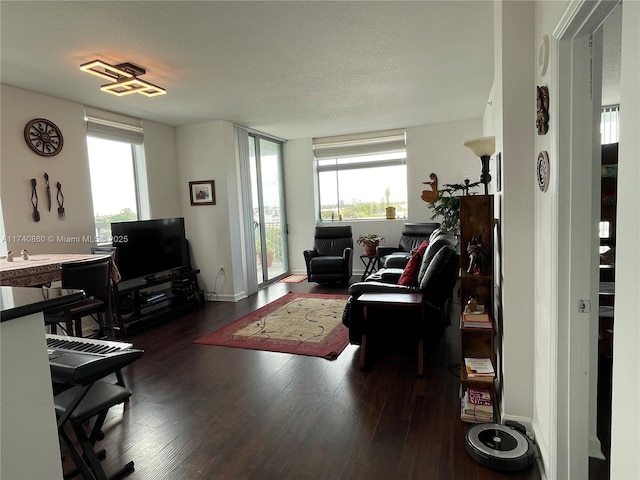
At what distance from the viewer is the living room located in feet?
5.74

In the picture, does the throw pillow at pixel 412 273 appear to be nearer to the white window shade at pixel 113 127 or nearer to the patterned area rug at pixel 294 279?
the patterned area rug at pixel 294 279

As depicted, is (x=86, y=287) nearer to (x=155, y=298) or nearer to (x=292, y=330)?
(x=155, y=298)

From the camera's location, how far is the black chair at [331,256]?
5.83 m

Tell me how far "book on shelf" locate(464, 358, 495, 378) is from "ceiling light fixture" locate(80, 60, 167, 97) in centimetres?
331

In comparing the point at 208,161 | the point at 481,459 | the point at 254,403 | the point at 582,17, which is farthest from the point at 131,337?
the point at 582,17

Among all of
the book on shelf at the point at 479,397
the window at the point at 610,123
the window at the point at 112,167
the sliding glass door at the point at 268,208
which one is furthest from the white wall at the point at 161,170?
the window at the point at 610,123

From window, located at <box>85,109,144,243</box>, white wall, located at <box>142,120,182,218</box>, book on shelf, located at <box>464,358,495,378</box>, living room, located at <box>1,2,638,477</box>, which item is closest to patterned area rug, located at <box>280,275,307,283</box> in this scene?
living room, located at <box>1,2,638,477</box>

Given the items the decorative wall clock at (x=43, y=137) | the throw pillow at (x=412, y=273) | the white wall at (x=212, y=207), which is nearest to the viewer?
the throw pillow at (x=412, y=273)

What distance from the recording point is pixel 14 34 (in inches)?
97.1

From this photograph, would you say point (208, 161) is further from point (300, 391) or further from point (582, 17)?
point (582, 17)

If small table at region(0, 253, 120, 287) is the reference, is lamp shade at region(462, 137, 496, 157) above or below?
above

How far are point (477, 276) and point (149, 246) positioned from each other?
12.4ft

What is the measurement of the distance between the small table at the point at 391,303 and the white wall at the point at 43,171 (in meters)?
3.23

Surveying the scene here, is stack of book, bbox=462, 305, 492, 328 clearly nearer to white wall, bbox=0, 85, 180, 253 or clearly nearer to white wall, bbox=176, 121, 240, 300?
white wall, bbox=176, 121, 240, 300
